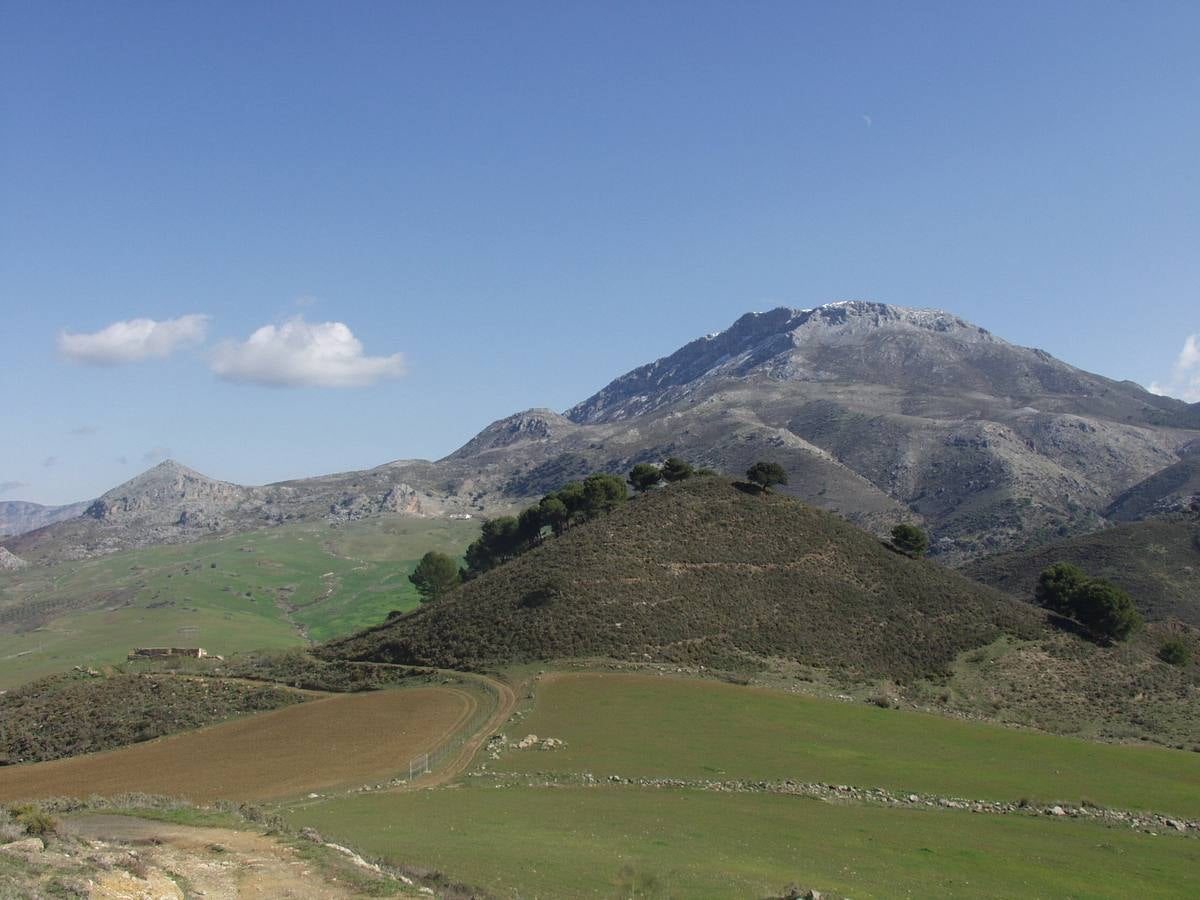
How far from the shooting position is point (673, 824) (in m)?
31.0

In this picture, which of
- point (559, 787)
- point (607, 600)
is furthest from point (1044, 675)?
point (559, 787)

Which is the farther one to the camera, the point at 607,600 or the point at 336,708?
the point at 607,600

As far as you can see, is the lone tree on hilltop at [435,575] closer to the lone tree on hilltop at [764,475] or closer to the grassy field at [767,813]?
the lone tree on hilltop at [764,475]

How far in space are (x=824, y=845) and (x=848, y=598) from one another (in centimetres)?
5427

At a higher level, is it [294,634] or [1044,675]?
[1044,675]

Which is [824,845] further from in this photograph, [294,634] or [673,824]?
[294,634]

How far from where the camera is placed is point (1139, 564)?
144625 mm

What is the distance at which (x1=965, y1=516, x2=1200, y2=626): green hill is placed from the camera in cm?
13286

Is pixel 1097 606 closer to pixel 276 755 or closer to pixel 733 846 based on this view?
pixel 733 846

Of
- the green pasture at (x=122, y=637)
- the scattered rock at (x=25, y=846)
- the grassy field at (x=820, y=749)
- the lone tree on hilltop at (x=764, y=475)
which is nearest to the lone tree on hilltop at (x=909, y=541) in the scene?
the lone tree on hilltop at (x=764, y=475)

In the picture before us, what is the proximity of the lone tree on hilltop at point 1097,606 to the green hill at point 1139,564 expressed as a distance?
49.6m

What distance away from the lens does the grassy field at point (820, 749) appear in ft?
132

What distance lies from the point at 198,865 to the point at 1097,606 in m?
84.2

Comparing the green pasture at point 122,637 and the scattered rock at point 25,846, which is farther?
the green pasture at point 122,637
